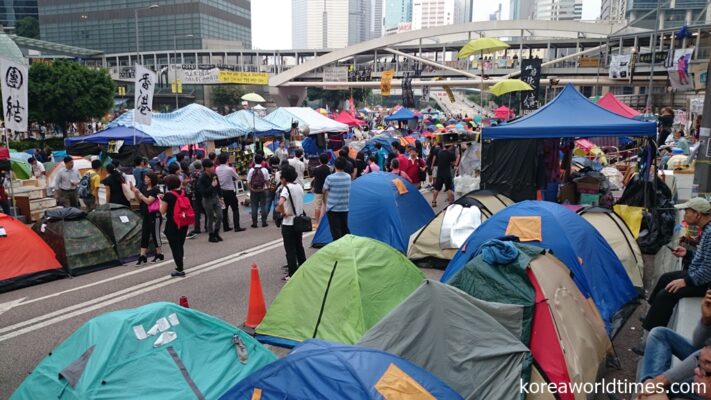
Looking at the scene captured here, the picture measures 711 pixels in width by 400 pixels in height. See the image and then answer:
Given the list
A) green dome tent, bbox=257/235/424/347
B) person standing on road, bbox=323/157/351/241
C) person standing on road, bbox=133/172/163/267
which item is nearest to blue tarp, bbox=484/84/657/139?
person standing on road, bbox=323/157/351/241

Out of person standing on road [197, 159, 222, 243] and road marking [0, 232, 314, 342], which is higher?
person standing on road [197, 159, 222, 243]

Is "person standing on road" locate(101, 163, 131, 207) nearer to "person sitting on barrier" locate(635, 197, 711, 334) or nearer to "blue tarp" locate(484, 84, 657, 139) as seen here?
"blue tarp" locate(484, 84, 657, 139)

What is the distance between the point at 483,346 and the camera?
399cm

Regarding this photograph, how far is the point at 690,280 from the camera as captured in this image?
501 cm

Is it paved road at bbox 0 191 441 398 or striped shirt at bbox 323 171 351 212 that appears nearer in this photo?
paved road at bbox 0 191 441 398

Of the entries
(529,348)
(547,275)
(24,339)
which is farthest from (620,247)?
(24,339)

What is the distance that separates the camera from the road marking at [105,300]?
6.30m

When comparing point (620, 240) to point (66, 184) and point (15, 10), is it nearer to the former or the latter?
point (66, 184)

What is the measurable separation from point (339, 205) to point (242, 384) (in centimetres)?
508

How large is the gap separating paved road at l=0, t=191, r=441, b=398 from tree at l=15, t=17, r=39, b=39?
108 metres

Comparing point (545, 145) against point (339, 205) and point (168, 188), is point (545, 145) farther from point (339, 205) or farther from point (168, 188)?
point (168, 188)

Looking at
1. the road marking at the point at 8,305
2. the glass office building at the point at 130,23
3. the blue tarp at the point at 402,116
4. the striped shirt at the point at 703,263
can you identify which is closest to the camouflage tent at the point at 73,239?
the road marking at the point at 8,305

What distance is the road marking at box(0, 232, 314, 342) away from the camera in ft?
20.7

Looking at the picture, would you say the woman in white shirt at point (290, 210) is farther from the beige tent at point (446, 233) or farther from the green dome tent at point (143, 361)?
the green dome tent at point (143, 361)
